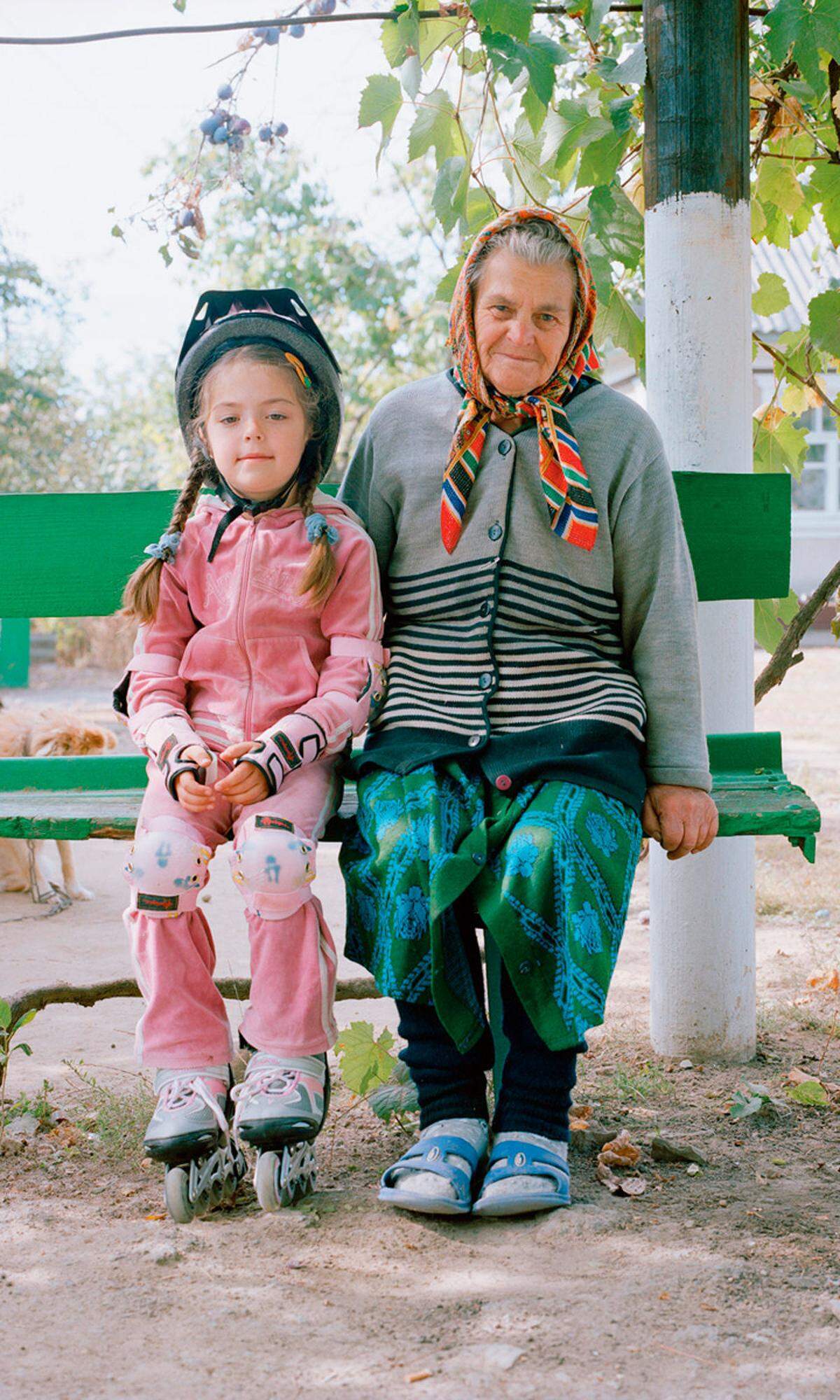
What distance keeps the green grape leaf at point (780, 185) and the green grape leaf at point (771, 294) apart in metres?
0.18

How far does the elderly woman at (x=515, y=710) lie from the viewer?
2.21 m

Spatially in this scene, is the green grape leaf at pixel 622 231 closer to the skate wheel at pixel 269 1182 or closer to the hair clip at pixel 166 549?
the hair clip at pixel 166 549

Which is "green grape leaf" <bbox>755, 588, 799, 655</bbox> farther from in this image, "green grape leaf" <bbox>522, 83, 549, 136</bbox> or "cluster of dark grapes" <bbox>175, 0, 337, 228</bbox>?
"cluster of dark grapes" <bbox>175, 0, 337, 228</bbox>

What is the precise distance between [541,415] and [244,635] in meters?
0.69

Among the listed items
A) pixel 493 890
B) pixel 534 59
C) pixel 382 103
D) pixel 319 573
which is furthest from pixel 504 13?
pixel 493 890

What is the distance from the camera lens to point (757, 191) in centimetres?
362

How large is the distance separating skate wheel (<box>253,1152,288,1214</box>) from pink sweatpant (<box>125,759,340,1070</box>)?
7.0 inches

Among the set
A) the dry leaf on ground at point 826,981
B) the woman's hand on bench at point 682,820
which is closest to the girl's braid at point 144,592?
the woman's hand on bench at point 682,820

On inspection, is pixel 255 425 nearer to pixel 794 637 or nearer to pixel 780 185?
pixel 794 637

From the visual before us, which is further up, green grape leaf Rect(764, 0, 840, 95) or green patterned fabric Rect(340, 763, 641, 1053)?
green grape leaf Rect(764, 0, 840, 95)

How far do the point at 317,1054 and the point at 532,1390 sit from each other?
0.73 metres

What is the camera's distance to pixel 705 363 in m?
3.05

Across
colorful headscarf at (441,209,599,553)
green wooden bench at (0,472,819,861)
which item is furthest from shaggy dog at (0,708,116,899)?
colorful headscarf at (441,209,599,553)

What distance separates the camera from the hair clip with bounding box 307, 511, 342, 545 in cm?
250
